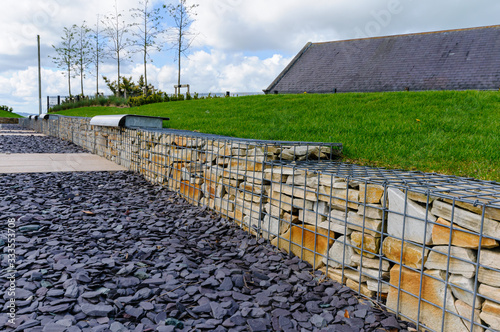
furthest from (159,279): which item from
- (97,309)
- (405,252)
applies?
(405,252)

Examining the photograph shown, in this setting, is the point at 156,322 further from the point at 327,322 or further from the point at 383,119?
the point at 383,119

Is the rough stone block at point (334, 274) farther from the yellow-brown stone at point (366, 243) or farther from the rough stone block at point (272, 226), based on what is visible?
the rough stone block at point (272, 226)

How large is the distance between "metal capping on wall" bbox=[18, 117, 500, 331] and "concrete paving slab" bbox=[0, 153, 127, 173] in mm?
3231

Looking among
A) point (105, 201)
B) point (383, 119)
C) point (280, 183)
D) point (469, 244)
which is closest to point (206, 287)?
point (280, 183)

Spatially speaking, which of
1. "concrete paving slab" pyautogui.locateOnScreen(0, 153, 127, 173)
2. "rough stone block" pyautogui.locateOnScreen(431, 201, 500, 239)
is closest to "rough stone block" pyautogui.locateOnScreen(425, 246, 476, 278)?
"rough stone block" pyautogui.locateOnScreen(431, 201, 500, 239)

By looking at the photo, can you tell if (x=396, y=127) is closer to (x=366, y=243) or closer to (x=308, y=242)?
(x=308, y=242)

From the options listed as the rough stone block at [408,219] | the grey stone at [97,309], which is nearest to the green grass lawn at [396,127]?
the rough stone block at [408,219]

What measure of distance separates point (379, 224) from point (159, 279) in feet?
4.95

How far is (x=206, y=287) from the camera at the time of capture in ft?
7.93

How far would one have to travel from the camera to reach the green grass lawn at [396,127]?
11.9 ft

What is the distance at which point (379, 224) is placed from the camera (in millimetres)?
2232

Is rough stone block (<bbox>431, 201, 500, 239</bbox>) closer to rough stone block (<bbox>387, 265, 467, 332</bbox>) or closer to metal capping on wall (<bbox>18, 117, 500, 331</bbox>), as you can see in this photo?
metal capping on wall (<bbox>18, 117, 500, 331</bbox>)

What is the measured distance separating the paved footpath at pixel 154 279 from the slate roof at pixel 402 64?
18.2 metres

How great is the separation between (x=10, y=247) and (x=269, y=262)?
2.08 metres
